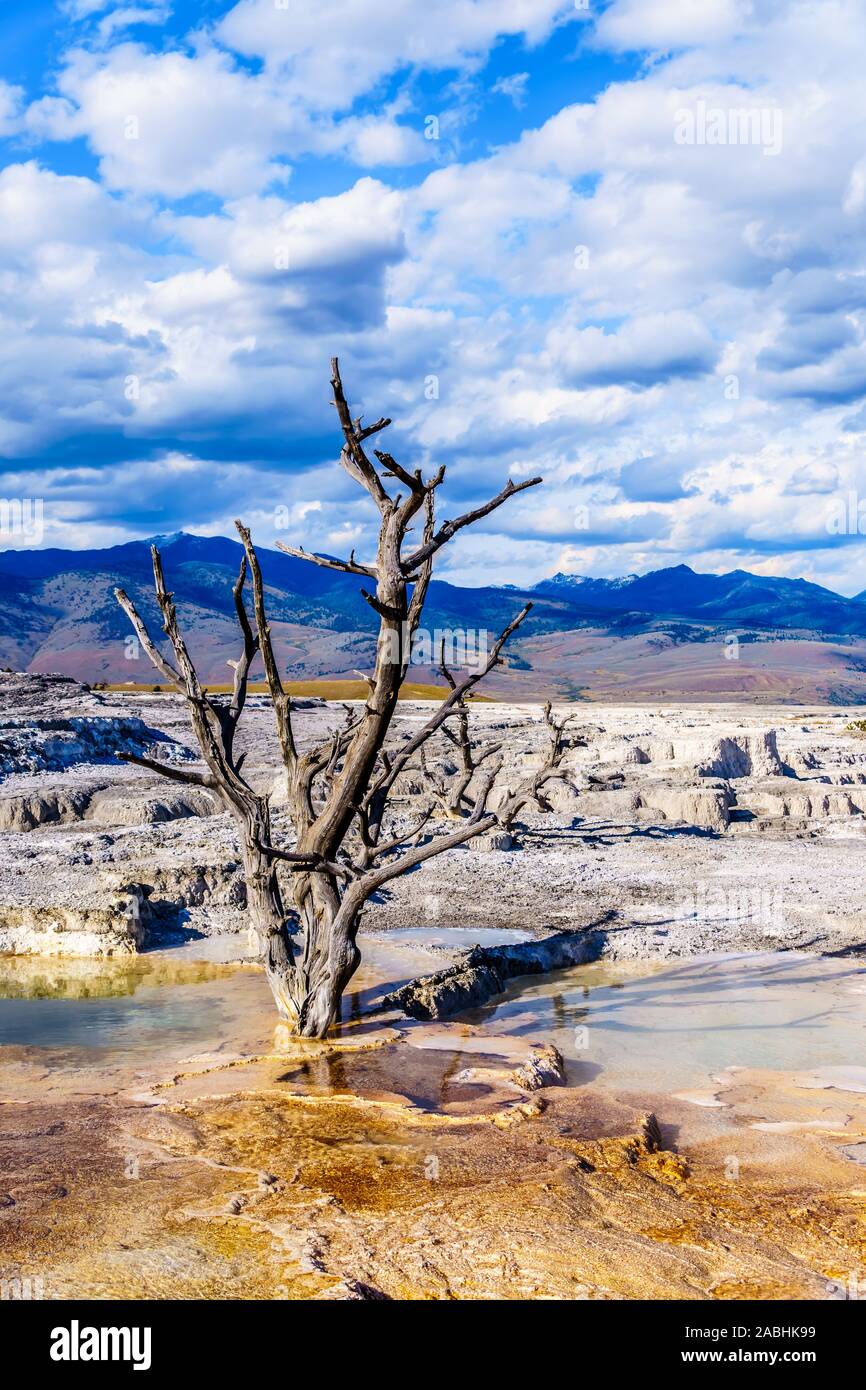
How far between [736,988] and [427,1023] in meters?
3.31

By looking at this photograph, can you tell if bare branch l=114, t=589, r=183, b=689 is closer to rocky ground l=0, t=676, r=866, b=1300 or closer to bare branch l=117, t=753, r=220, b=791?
bare branch l=117, t=753, r=220, b=791

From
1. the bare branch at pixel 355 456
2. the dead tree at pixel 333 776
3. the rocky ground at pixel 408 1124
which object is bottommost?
the rocky ground at pixel 408 1124

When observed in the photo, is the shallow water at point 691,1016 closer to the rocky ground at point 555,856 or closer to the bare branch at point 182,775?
the rocky ground at point 555,856

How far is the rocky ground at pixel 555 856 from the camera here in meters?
12.5

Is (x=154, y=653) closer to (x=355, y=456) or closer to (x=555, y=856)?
(x=355, y=456)

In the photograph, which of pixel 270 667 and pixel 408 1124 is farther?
pixel 270 667

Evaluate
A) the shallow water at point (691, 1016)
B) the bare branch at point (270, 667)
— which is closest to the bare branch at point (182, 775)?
the bare branch at point (270, 667)

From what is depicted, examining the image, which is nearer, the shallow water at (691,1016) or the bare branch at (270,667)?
the shallow water at (691,1016)

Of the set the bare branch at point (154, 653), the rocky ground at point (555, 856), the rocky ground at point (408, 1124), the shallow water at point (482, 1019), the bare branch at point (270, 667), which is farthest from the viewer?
the rocky ground at point (555, 856)

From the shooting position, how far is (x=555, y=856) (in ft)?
53.6

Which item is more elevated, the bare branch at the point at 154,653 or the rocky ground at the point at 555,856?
the bare branch at the point at 154,653

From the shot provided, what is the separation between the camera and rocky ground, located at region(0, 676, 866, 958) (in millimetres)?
12484

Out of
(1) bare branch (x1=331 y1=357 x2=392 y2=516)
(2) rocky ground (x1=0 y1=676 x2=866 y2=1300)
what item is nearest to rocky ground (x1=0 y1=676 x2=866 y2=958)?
(2) rocky ground (x1=0 y1=676 x2=866 y2=1300)

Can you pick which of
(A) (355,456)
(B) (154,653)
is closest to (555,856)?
(B) (154,653)
